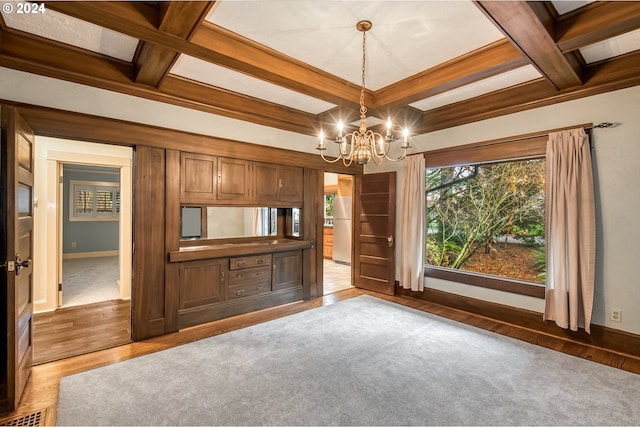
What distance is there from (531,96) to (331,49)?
2438 millimetres

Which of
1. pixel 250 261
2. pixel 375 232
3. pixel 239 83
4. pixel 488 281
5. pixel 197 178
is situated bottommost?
pixel 488 281

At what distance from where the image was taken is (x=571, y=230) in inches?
122

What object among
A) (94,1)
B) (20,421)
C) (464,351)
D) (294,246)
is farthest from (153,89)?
(464,351)

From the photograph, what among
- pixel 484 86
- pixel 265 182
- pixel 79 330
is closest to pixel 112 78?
pixel 265 182

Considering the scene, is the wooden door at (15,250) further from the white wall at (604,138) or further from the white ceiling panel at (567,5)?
the white ceiling panel at (567,5)

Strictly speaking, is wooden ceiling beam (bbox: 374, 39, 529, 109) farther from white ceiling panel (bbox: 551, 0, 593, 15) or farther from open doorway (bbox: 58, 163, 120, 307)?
open doorway (bbox: 58, 163, 120, 307)

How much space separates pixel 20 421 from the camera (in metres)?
1.91

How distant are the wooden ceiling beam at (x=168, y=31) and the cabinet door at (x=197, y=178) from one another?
0.90 metres

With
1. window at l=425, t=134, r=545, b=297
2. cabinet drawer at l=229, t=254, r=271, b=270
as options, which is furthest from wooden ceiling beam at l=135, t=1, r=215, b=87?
window at l=425, t=134, r=545, b=297

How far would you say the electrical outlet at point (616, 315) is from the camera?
9.66 ft

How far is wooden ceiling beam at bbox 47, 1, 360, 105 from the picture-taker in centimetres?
195

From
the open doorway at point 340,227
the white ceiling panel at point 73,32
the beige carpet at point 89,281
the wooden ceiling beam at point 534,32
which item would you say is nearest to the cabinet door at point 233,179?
the white ceiling panel at point 73,32

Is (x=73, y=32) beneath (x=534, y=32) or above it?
above

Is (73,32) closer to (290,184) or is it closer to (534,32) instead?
(290,184)
